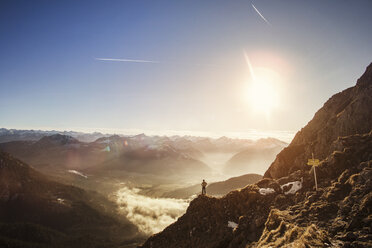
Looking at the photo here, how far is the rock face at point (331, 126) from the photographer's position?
135ft

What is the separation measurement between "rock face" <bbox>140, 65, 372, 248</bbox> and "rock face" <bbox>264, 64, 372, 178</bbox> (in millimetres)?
148

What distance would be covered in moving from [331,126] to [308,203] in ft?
91.1

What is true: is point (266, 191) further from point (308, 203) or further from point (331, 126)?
point (331, 126)

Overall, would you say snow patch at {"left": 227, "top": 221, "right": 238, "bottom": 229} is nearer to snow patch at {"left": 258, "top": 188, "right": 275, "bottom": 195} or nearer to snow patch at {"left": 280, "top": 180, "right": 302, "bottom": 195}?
snow patch at {"left": 258, "top": 188, "right": 275, "bottom": 195}

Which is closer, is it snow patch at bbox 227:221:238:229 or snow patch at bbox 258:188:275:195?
snow patch at bbox 227:221:238:229

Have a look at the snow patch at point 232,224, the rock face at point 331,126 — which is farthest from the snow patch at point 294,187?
the snow patch at point 232,224

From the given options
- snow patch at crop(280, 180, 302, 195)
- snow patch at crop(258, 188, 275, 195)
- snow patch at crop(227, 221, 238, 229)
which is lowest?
snow patch at crop(227, 221, 238, 229)

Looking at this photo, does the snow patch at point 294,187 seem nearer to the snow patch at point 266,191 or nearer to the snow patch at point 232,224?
the snow patch at point 266,191

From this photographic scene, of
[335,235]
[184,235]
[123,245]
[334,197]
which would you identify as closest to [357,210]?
[335,235]

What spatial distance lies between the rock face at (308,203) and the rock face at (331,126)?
0.15 m

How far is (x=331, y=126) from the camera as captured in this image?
46.3 metres

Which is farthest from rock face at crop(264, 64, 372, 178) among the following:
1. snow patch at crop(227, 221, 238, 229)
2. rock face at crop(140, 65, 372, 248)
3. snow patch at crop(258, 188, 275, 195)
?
snow patch at crop(227, 221, 238, 229)

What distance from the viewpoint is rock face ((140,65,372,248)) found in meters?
19.1

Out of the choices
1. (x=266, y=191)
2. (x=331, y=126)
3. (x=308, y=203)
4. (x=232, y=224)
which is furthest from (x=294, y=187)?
(x=331, y=126)
